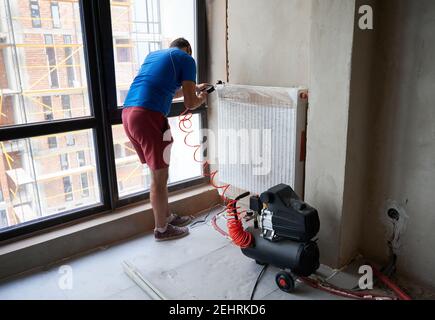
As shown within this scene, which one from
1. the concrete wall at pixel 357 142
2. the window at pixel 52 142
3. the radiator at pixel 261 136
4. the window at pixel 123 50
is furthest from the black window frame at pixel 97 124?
the concrete wall at pixel 357 142

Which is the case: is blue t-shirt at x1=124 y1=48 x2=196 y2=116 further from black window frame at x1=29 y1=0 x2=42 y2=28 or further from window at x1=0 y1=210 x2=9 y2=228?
window at x1=0 y1=210 x2=9 y2=228

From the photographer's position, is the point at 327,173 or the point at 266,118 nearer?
the point at 327,173

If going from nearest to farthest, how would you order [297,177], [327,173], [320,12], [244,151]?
[320,12]
[327,173]
[297,177]
[244,151]

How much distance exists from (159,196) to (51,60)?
1135mm

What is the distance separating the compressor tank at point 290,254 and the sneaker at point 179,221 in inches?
33.8

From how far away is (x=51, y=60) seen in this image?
2.36m

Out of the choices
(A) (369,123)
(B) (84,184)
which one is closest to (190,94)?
(B) (84,184)

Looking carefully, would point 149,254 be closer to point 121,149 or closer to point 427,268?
point 121,149

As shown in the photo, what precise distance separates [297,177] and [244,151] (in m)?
0.48

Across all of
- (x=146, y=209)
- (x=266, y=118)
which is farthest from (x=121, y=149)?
(x=266, y=118)

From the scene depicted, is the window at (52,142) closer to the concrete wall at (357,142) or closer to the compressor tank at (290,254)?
the compressor tank at (290,254)

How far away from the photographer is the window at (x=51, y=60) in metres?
2.33

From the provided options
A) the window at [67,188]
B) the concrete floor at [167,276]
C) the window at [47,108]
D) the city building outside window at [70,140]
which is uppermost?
the window at [47,108]

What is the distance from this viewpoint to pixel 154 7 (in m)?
Result: 2.77
